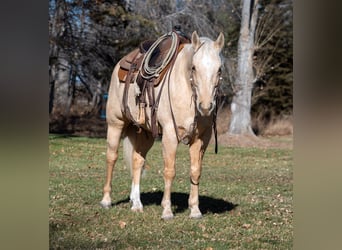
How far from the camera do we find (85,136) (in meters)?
4.91

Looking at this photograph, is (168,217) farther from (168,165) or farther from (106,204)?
(106,204)

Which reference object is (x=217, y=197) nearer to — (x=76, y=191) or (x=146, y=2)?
(x=76, y=191)

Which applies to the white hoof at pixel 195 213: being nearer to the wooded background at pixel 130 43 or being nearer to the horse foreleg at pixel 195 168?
the horse foreleg at pixel 195 168

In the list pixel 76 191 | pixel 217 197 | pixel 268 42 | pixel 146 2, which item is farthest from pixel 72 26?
pixel 268 42

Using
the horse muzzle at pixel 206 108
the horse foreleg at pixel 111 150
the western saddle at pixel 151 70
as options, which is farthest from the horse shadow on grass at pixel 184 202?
the horse muzzle at pixel 206 108

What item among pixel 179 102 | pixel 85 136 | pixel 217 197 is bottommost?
pixel 217 197

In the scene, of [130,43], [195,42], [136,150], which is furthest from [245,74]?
[195,42]

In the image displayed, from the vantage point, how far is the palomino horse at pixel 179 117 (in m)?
2.43

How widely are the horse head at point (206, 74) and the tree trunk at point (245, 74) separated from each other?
19.0 feet

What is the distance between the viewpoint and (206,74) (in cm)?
241

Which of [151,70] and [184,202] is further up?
[151,70]

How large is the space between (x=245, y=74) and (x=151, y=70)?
19.1ft
